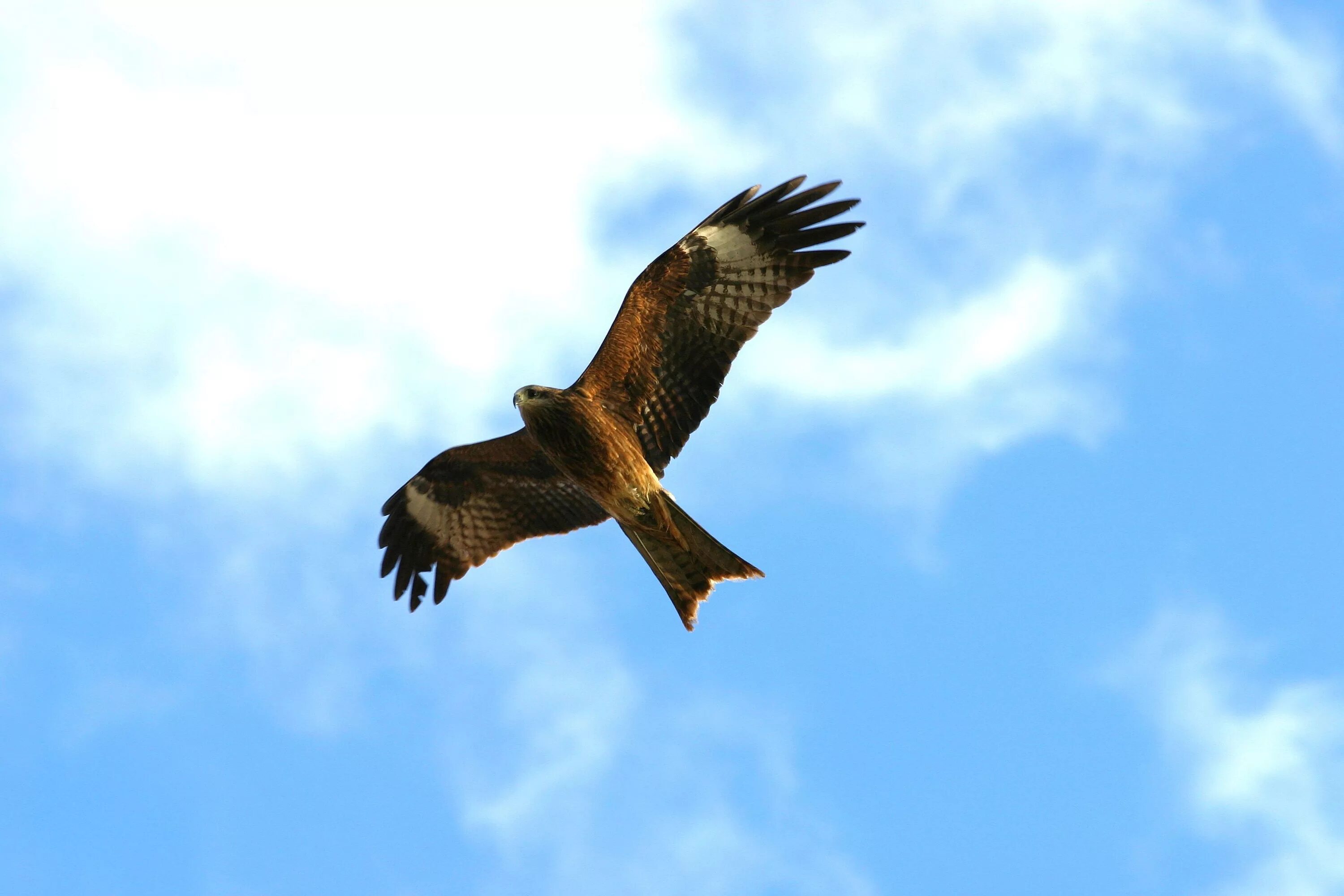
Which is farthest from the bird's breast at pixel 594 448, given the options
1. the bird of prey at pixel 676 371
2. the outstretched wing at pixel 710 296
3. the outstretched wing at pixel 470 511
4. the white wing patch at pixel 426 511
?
the white wing patch at pixel 426 511

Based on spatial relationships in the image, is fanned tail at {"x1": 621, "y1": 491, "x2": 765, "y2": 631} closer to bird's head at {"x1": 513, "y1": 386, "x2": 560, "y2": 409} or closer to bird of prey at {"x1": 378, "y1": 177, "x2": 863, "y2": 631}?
bird of prey at {"x1": 378, "y1": 177, "x2": 863, "y2": 631}

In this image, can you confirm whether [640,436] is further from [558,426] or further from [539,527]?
[539,527]

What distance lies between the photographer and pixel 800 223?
1123 cm

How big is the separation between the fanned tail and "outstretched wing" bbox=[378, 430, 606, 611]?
4.62ft

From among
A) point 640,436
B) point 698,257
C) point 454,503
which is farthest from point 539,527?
point 698,257

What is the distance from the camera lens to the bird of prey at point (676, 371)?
11.1 meters

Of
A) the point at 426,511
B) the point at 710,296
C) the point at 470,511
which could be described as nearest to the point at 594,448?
the point at 710,296

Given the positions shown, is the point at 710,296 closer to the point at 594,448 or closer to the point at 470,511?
the point at 594,448

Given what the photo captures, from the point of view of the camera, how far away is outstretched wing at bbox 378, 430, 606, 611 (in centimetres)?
1248

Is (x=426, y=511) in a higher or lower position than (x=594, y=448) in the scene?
higher

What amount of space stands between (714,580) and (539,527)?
7.36ft

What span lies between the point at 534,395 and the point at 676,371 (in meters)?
1.17

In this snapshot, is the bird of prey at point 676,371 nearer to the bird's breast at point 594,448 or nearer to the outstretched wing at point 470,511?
the bird's breast at point 594,448

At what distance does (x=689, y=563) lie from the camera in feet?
36.5
